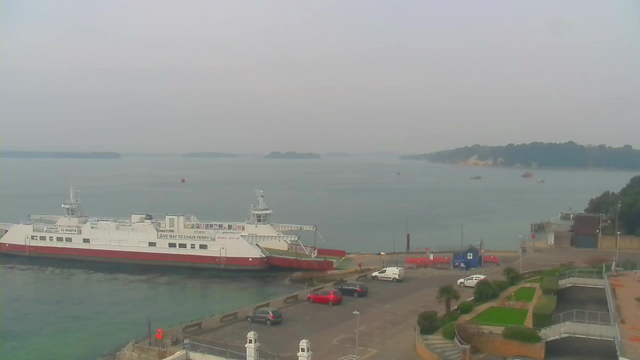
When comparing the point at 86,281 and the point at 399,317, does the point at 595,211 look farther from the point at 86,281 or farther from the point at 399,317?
the point at 86,281

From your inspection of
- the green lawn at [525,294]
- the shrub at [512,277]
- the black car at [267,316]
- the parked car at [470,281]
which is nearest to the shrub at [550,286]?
the green lawn at [525,294]

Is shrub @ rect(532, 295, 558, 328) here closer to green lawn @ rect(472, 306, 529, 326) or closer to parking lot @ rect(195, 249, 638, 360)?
green lawn @ rect(472, 306, 529, 326)

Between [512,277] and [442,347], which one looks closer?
[442,347]

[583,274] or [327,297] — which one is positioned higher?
[583,274]

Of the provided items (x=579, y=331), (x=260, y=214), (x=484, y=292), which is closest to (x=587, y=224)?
(x=484, y=292)

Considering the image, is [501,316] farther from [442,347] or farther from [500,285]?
[500,285]

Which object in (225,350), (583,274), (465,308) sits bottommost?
(225,350)
